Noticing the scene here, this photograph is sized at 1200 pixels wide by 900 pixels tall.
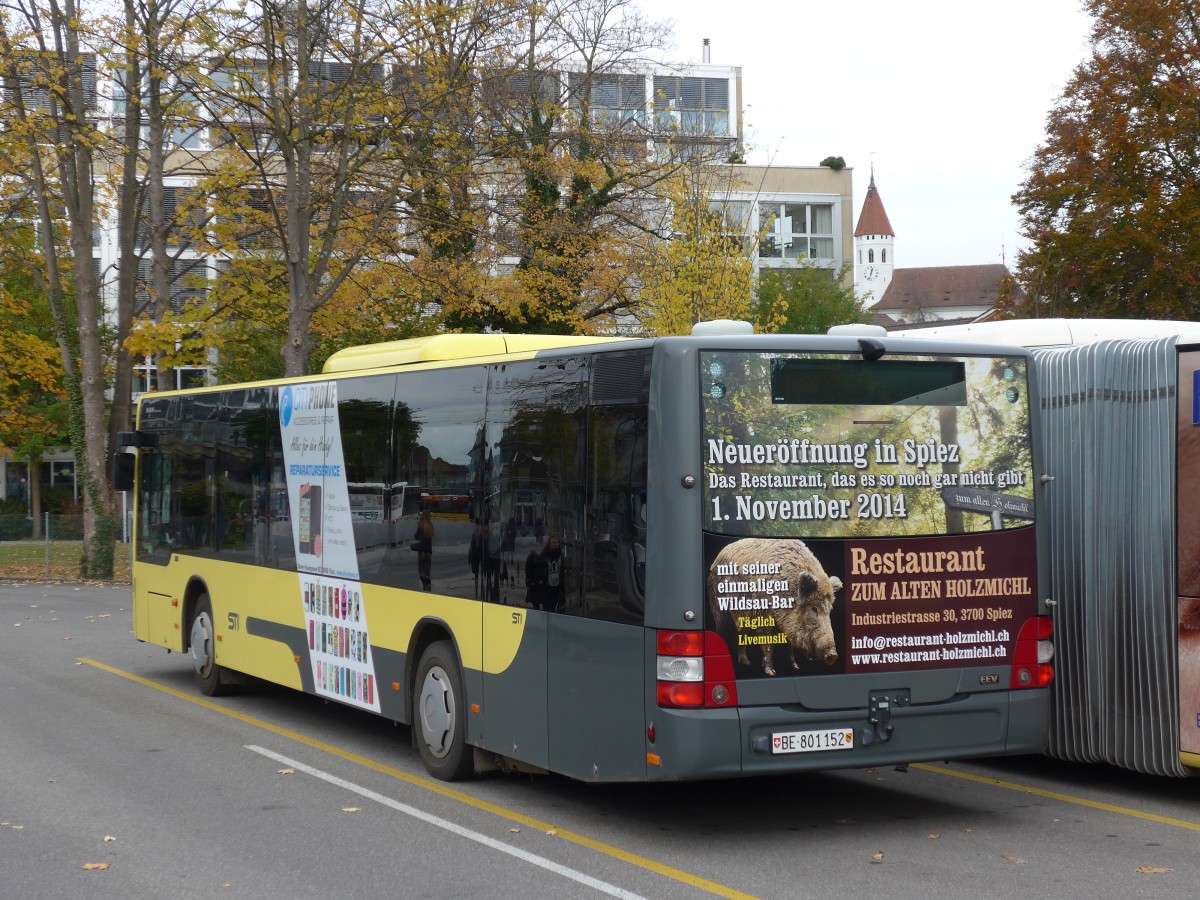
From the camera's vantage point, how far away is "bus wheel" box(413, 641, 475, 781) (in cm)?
909

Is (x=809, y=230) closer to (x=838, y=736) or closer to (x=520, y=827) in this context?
(x=520, y=827)

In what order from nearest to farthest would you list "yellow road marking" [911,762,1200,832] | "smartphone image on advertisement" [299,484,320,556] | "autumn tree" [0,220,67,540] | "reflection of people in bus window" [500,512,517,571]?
"yellow road marking" [911,762,1200,832], "reflection of people in bus window" [500,512,517,571], "smartphone image on advertisement" [299,484,320,556], "autumn tree" [0,220,67,540]

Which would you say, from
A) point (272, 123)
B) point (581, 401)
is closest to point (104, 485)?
point (272, 123)

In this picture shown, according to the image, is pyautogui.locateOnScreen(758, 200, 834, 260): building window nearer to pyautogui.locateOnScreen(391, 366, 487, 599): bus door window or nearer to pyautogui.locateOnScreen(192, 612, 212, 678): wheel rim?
pyautogui.locateOnScreen(192, 612, 212, 678): wheel rim

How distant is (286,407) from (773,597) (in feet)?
19.4

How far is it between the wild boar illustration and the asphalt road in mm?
1064

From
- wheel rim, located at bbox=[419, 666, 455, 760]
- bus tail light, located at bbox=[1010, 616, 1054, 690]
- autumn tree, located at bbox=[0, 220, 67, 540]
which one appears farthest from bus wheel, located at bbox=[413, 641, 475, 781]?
autumn tree, located at bbox=[0, 220, 67, 540]

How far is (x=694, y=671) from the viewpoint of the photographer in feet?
23.2

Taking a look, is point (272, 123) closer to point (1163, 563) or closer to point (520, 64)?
point (520, 64)

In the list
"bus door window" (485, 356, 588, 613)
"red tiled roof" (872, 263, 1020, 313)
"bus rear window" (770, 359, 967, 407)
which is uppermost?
"red tiled roof" (872, 263, 1020, 313)

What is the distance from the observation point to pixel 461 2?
75.0ft

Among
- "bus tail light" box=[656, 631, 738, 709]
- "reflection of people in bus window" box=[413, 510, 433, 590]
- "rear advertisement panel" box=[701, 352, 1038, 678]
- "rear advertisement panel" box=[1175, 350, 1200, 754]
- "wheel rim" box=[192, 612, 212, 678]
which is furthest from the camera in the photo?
"wheel rim" box=[192, 612, 212, 678]

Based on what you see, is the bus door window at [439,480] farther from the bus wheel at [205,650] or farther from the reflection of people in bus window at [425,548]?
the bus wheel at [205,650]

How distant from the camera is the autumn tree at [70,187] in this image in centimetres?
2678
